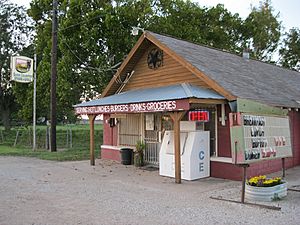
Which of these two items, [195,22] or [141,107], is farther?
[195,22]

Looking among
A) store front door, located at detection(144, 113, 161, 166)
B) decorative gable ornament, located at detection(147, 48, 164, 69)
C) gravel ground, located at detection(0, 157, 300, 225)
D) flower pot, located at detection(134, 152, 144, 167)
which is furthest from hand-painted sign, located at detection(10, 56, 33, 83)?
flower pot, located at detection(134, 152, 144, 167)

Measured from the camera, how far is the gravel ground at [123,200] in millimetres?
6383

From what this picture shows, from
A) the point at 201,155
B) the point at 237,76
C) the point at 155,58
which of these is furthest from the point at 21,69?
the point at 201,155

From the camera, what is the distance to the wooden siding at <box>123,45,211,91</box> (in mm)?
11969

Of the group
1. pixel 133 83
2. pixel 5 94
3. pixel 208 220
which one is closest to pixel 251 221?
pixel 208 220

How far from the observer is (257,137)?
26.2 ft

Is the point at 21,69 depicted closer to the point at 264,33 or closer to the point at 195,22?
the point at 195,22

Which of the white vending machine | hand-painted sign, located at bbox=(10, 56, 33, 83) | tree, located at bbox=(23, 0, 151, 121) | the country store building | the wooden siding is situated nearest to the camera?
the country store building

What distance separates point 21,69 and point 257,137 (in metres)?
15.1

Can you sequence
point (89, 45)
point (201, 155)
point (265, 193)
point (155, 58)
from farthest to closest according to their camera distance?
point (89, 45)
point (155, 58)
point (201, 155)
point (265, 193)

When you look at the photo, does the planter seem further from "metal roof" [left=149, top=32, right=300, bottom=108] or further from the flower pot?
the flower pot

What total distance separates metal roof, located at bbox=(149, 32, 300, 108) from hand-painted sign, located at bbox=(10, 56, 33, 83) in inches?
370

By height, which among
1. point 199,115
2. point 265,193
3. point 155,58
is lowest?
point 265,193

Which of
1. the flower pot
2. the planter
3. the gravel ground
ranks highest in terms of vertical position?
the flower pot
